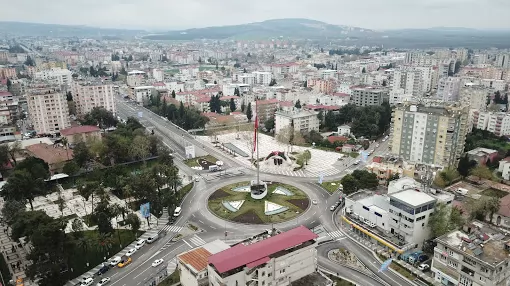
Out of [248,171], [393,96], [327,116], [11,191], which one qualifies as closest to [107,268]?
[11,191]

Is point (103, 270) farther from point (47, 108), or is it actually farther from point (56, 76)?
point (56, 76)

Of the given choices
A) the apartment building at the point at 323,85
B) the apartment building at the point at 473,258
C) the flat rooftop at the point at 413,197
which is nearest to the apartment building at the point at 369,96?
the apartment building at the point at 323,85

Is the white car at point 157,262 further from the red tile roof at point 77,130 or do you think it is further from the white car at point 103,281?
the red tile roof at point 77,130

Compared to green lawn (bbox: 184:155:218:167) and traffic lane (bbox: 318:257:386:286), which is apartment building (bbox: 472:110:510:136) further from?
traffic lane (bbox: 318:257:386:286)

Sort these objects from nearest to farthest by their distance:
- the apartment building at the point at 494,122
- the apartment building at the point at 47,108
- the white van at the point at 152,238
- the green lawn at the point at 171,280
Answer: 1. the green lawn at the point at 171,280
2. the white van at the point at 152,238
3. the apartment building at the point at 47,108
4. the apartment building at the point at 494,122

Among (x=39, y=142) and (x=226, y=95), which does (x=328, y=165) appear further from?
(x=226, y=95)

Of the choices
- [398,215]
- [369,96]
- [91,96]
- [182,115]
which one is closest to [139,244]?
[398,215]
